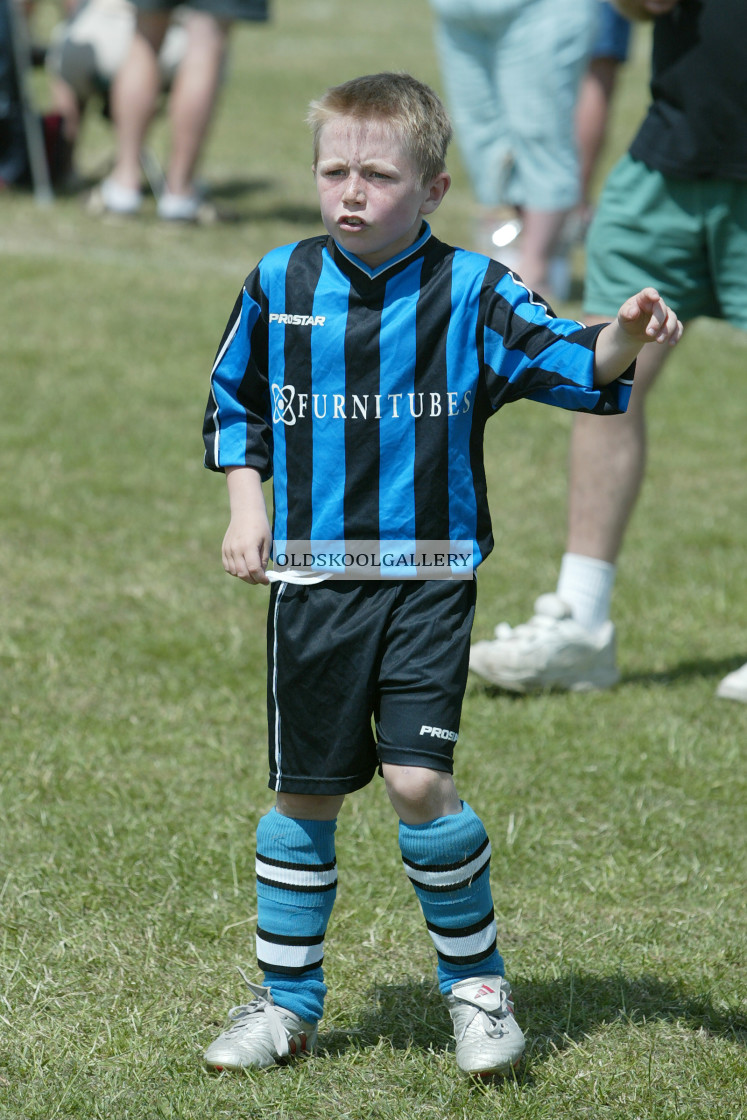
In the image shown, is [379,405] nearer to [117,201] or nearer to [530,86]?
[530,86]

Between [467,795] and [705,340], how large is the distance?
14.6ft

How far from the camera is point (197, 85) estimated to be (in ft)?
26.8

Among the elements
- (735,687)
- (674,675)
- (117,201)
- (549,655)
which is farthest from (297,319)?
(117,201)

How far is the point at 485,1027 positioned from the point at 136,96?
707 cm

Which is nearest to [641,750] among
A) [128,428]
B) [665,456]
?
[665,456]

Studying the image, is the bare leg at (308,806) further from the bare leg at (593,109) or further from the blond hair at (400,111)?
the bare leg at (593,109)

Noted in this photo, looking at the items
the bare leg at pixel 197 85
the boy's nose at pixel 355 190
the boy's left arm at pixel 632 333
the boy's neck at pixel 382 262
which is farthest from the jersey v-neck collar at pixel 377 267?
the bare leg at pixel 197 85

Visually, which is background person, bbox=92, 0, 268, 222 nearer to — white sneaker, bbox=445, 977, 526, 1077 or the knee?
the knee

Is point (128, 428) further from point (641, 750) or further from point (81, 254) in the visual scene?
point (641, 750)

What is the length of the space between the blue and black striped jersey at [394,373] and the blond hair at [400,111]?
14 cm

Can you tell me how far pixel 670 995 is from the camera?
8.80 ft

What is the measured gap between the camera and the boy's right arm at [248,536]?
7.68 feet

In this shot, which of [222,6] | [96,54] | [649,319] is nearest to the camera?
[649,319]

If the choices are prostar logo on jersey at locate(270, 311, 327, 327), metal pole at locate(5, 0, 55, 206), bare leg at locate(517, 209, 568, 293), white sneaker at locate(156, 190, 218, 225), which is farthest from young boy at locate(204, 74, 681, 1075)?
metal pole at locate(5, 0, 55, 206)
